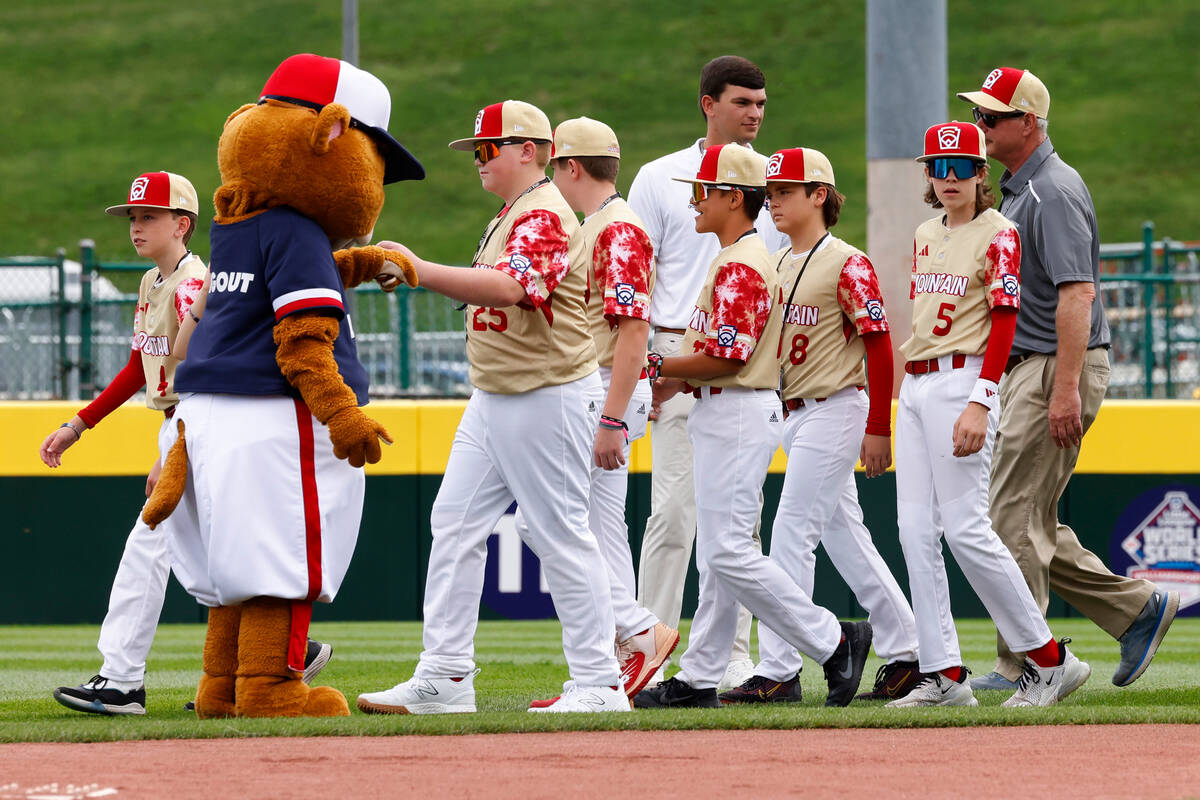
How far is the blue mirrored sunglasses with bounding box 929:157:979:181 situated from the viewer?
21.6 ft

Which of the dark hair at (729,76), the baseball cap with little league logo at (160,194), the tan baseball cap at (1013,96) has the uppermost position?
the dark hair at (729,76)

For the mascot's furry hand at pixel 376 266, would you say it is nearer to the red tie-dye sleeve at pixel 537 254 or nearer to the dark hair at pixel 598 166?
the red tie-dye sleeve at pixel 537 254

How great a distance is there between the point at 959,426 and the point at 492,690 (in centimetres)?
230

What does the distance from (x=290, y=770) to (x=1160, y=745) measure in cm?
244

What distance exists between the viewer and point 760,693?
22.7ft

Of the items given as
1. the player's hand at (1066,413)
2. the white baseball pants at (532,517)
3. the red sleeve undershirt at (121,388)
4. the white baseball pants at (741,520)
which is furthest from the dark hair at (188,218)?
the player's hand at (1066,413)

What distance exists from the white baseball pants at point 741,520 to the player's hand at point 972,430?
63 cm

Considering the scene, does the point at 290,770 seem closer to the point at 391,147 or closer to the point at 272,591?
the point at 272,591

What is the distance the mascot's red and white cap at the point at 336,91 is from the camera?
5.89m

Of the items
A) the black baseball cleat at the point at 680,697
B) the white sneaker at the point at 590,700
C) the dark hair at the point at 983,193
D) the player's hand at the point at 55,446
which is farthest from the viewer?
the player's hand at the point at 55,446

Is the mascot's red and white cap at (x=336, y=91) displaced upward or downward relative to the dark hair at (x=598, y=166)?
upward

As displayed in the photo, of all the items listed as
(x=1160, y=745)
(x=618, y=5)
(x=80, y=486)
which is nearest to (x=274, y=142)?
(x=1160, y=745)

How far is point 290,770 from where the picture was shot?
15.7 feet

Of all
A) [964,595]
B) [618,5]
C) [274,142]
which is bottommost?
[964,595]
